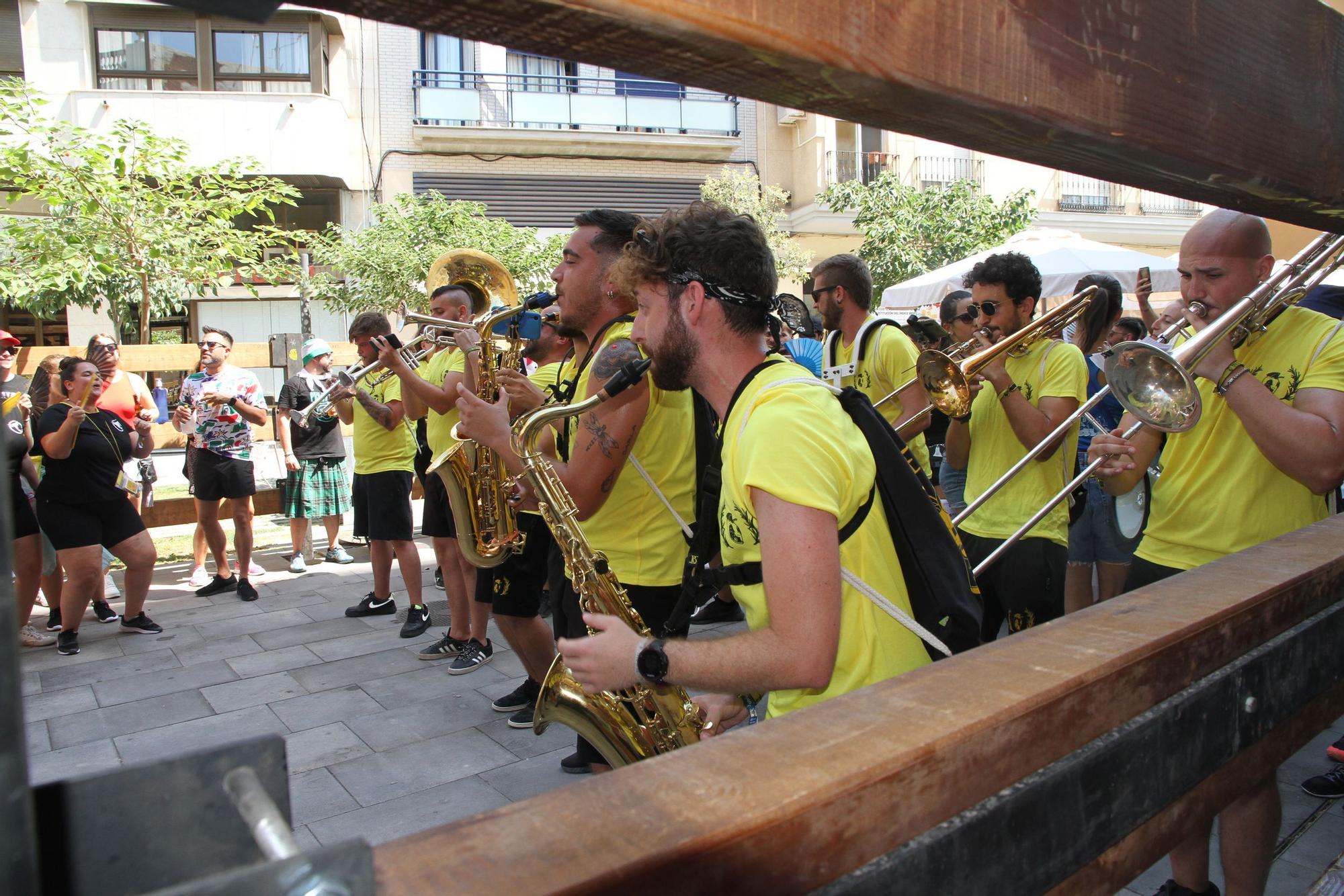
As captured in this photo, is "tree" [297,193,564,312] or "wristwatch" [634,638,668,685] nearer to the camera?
"wristwatch" [634,638,668,685]

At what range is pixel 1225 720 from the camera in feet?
5.26

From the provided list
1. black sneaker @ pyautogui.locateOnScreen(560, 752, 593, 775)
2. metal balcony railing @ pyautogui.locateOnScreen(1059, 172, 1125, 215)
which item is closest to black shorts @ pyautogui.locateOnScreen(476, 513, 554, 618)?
black sneaker @ pyautogui.locateOnScreen(560, 752, 593, 775)

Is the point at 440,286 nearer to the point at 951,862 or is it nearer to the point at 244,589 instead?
the point at 244,589

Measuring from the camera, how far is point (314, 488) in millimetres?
7727

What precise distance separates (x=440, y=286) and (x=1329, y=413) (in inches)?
181

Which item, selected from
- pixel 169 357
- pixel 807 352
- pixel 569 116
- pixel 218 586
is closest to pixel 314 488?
pixel 218 586

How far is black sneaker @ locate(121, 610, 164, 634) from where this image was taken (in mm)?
6090

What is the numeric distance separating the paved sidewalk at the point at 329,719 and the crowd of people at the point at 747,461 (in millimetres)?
224

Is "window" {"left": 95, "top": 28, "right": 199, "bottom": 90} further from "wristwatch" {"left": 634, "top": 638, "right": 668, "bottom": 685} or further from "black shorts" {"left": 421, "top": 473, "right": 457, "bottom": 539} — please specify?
"wristwatch" {"left": 634, "top": 638, "right": 668, "bottom": 685}

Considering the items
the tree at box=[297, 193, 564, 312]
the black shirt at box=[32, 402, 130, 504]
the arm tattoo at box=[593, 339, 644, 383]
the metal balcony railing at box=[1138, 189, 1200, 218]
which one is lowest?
the black shirt at box=[32, 402, 130, 504]

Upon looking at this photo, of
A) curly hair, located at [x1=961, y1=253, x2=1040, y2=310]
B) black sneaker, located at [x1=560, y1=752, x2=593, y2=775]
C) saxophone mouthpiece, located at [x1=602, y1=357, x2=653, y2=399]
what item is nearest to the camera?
saxophone mouthpiece, located at [x1=602, y1=357, x2=653, y2=399]

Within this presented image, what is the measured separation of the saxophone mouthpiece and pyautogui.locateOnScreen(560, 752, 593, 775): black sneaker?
1902 mm

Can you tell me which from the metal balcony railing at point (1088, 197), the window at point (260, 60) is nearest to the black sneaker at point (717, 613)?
the window at point (260, 60)

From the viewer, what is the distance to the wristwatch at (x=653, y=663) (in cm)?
186
